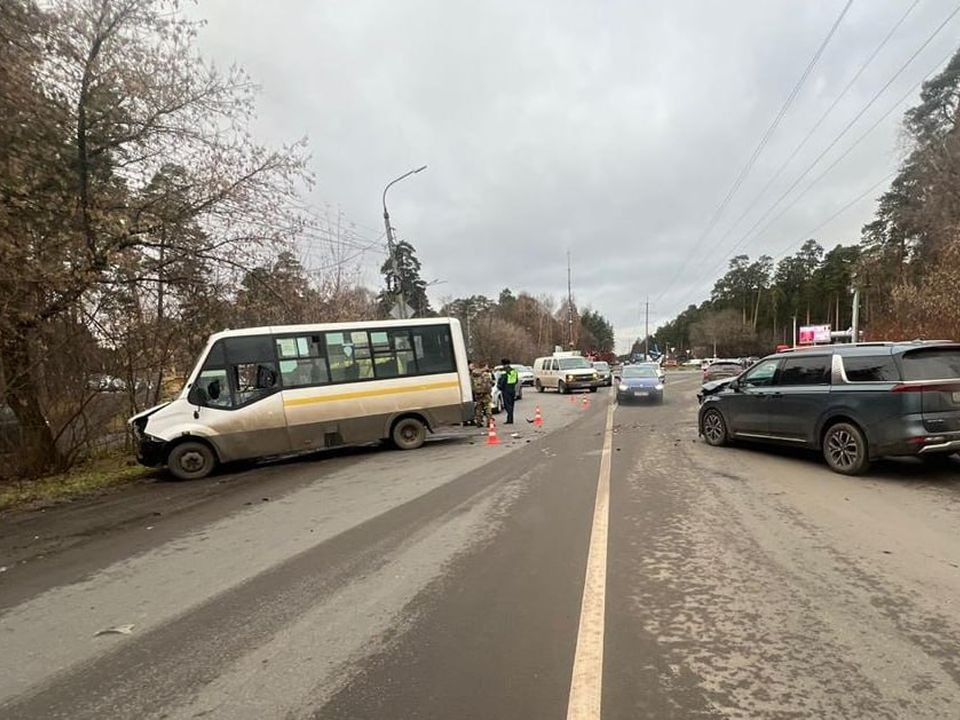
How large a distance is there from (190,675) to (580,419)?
16.7 meters

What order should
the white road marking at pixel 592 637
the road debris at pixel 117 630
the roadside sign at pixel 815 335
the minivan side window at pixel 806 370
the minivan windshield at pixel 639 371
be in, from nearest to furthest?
the white road marking at pixel 592 637 < the road debris at pixel 117 630 < the minivan side window at pixel 806 370 < the minivan windshield at pixel 639 371 < the roadside sign at pixel 815 335

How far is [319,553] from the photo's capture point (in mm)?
6258

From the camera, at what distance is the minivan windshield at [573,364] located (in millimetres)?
35531

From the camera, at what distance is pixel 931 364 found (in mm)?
8812

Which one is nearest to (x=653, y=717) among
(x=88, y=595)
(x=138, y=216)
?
(x=88, y=595)

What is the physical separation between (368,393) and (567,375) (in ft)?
74.4

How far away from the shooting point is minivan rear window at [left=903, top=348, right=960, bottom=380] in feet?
28.7

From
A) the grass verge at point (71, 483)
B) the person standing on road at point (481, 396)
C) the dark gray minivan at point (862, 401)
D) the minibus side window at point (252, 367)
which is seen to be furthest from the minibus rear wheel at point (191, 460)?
the dark gray minivan at point (862, 401)

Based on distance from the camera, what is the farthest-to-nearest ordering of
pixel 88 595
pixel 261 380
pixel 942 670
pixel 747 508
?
pixel 261 380
pixel 747 508
pixel 88 595
pixel 942 670

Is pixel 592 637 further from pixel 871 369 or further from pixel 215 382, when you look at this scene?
pixel 215 382

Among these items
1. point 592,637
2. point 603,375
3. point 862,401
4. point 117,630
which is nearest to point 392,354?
point 862,401

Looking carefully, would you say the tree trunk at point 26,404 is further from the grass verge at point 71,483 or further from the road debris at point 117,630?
the road debris at point 117,630

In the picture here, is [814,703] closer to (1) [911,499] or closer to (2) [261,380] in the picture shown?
(1) [911,499]

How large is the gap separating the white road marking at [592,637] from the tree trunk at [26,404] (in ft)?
33.3
